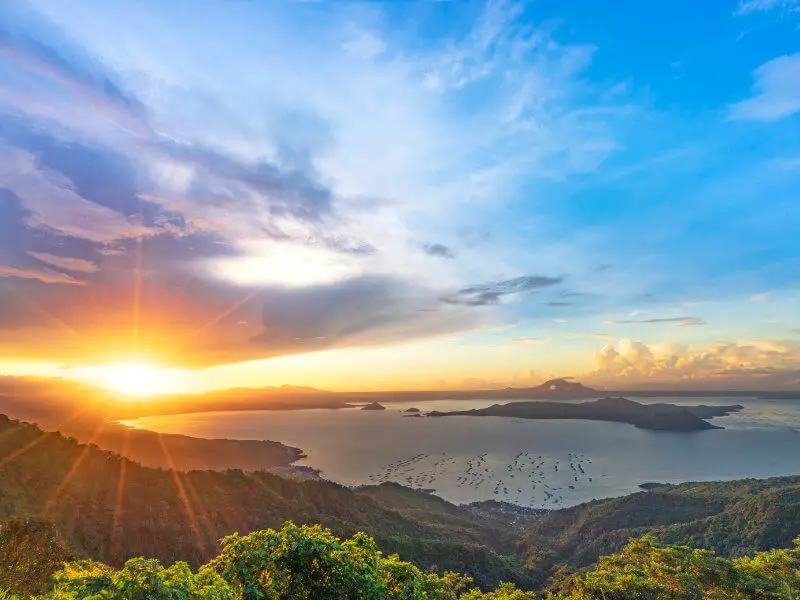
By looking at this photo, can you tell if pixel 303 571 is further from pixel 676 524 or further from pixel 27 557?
pixel 676 524

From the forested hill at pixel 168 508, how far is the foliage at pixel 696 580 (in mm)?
39999

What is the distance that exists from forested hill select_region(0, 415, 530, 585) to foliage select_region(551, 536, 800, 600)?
4000 cm

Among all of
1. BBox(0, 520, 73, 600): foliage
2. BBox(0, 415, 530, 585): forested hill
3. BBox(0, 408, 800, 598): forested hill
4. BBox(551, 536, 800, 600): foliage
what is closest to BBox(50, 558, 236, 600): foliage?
BBox(0, 520, 73, 600): foliage

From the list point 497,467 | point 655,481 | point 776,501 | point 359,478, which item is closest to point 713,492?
point 776,501

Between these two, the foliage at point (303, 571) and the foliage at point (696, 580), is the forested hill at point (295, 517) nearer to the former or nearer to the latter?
the foliage at point (303, 571)

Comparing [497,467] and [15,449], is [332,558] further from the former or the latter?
[497,467]

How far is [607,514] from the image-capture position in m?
98.1

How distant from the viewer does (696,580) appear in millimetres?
24891

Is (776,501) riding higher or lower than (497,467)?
higher

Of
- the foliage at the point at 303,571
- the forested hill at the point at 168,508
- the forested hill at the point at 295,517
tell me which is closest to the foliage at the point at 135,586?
the foliage at the point at 303,571

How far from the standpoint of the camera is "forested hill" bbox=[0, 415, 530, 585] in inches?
1865

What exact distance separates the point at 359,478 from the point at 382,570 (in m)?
170

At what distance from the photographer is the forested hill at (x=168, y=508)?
47375 mm

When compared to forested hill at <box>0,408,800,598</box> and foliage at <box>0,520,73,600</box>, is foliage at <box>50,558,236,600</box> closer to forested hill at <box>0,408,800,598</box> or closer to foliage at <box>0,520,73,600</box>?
foliage at <box>0,520,73,600</box>
